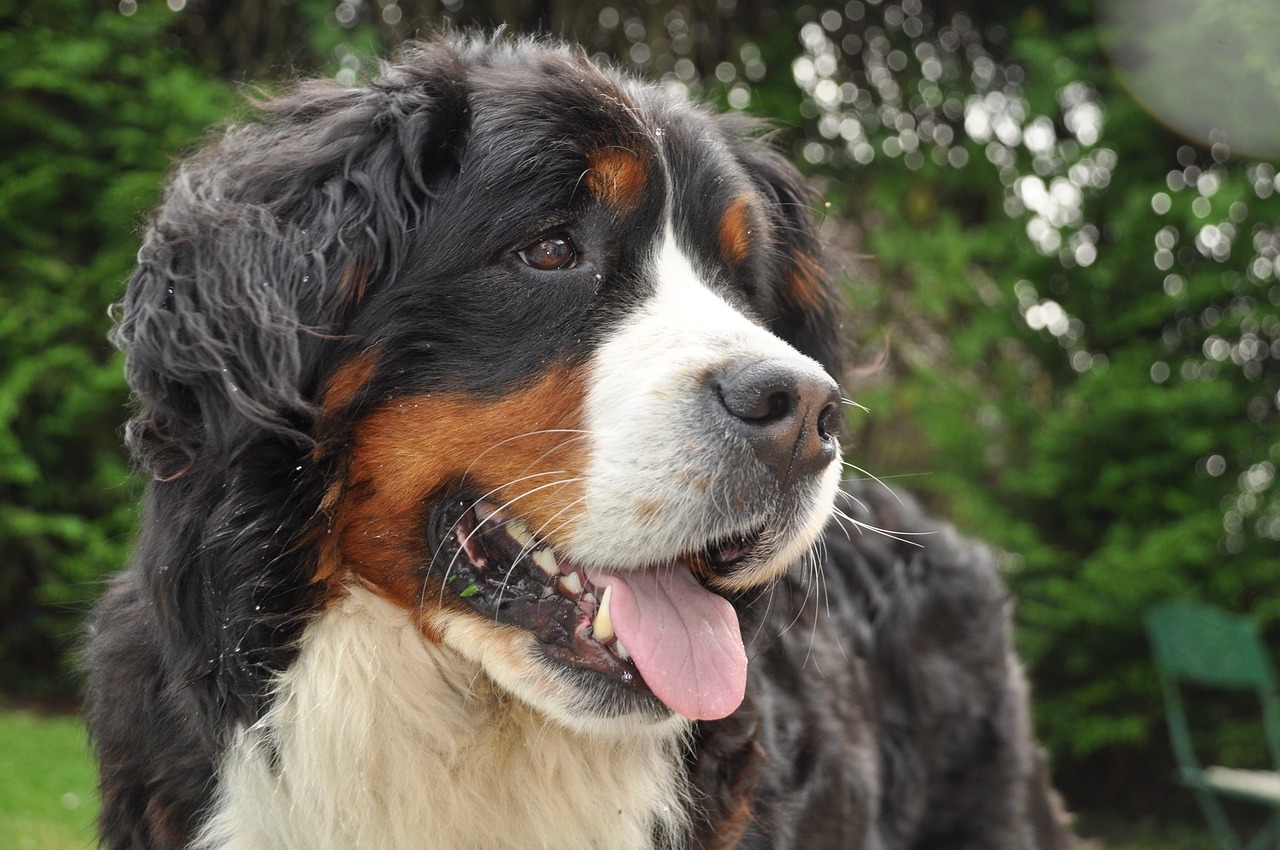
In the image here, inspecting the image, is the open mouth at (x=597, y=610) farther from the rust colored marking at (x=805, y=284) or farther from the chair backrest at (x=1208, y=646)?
the chair backrest at (x=1208, y=646)

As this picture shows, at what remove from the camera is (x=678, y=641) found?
75.7 inches

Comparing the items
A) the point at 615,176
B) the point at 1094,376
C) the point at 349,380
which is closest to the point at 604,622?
the point at 349,380

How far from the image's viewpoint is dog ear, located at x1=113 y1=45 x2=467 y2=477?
187 centimetres

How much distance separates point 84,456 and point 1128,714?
5.38 meters

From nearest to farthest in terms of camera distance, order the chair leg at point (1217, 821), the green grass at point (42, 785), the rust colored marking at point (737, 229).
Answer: the rust colored marking at point (737, 229)
the green grass at point (42, 785)
the chair leg at point (1217, 821)

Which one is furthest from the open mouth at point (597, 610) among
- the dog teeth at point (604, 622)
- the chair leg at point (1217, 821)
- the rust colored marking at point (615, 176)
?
the chair leg at point (1217, 821)

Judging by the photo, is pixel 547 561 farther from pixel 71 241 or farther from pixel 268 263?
pixel 71 241

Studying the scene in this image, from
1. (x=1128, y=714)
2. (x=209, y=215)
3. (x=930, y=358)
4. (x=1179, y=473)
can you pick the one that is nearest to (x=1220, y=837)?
(x=1128, y=714)

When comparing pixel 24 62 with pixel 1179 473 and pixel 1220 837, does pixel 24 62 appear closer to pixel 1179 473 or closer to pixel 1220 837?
pixel 1179 473

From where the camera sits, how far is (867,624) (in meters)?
2.97

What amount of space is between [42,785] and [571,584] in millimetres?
3925

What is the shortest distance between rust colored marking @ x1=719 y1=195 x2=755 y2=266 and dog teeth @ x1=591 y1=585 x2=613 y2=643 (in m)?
0.76

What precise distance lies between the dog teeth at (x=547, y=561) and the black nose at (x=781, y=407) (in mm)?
378

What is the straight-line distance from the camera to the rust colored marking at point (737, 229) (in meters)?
2.28
